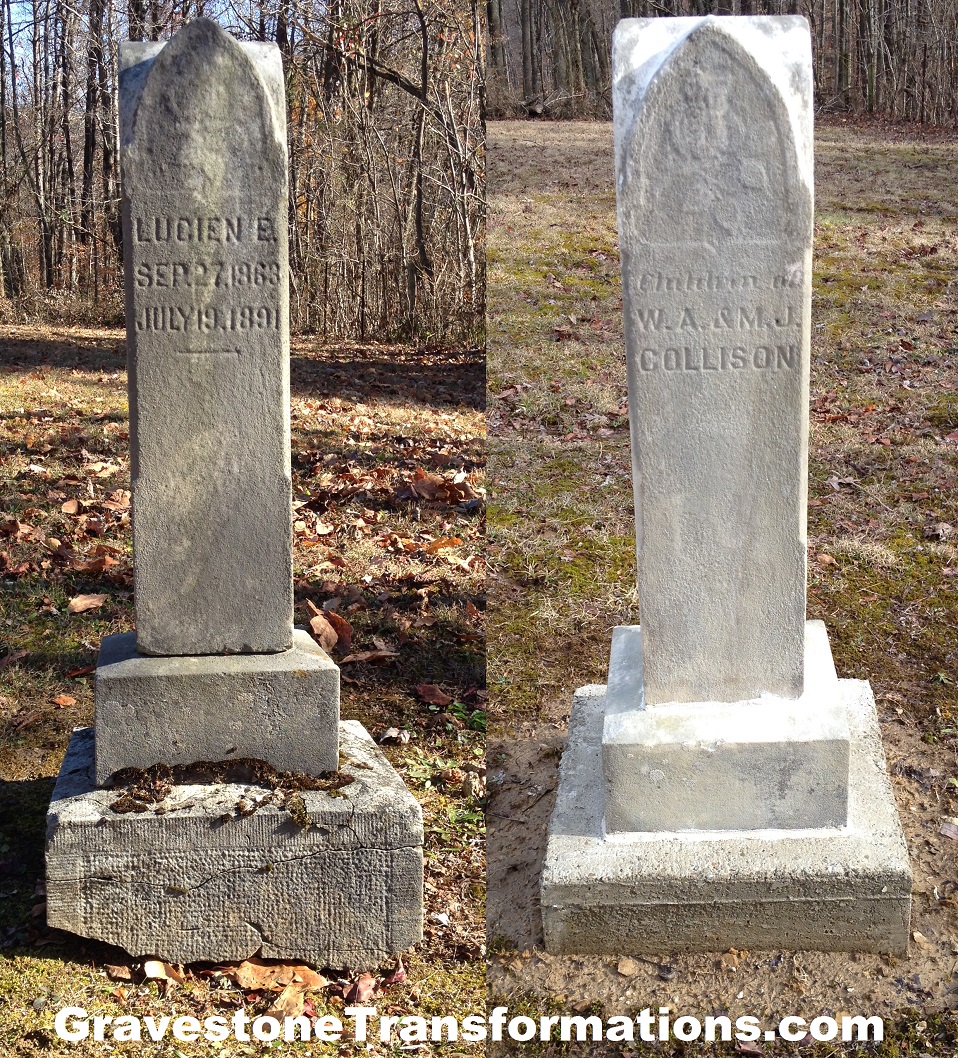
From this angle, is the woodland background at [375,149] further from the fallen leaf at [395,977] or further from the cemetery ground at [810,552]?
the fallen leaf at [395,977]

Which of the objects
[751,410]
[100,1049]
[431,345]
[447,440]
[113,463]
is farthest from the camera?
[431,345]

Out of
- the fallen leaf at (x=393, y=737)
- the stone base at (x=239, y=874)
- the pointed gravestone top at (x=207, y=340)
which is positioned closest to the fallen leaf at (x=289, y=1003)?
the stone base at (x=239, y=874)

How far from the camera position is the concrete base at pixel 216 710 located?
3793mm

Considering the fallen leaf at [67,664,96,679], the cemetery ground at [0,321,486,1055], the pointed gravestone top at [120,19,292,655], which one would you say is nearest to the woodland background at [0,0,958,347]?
the cemetery ground at [0,321,486,1055]

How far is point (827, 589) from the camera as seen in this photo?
6359mm

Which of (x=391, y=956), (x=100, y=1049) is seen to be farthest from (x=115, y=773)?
(x=391, y=956)

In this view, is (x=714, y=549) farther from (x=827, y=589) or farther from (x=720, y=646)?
(x=827, y=589)

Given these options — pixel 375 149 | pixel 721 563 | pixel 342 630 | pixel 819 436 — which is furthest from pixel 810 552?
pixel 375 149

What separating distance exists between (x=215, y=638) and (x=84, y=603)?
2495mm

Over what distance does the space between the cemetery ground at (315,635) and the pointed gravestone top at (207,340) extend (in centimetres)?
17

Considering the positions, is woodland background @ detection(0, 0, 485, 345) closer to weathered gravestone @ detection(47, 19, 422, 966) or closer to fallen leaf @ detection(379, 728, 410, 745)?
fallen leaf @ detection(379, 728, 410, 745)

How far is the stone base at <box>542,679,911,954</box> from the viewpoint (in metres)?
3.67

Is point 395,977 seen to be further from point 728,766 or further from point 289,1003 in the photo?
point 728,766

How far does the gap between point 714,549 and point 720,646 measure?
0.34 m
